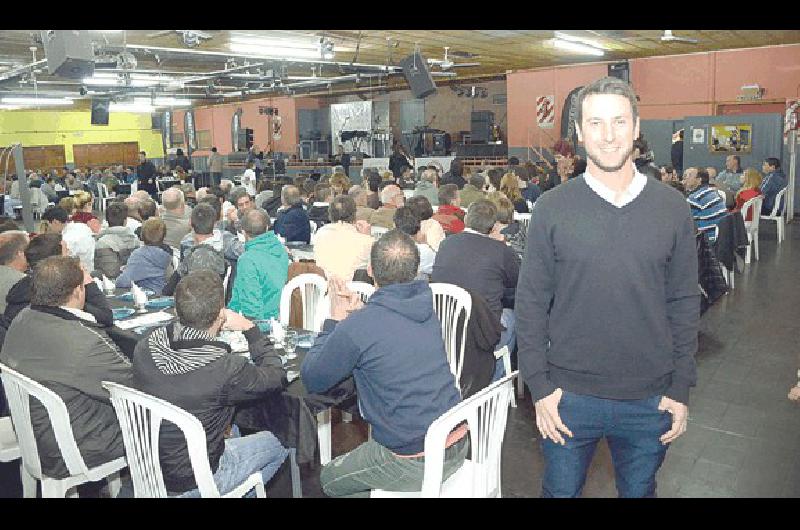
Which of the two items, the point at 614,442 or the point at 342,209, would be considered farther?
the point at 342,209

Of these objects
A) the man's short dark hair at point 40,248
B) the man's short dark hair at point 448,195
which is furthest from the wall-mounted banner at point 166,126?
the man's short dark hair at point 40,248

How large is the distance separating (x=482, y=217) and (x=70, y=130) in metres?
24.0

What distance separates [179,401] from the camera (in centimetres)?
214

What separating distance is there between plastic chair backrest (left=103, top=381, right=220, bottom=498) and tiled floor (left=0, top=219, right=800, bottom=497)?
38.6 inches

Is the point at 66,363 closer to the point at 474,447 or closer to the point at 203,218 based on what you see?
the point at 474,447

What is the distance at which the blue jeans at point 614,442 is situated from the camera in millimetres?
1726

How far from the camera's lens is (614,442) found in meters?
1.80

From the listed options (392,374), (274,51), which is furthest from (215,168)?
(392,374)

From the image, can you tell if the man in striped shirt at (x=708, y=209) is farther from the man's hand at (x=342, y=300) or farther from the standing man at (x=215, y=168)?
the standing man at (x=215, y=168)

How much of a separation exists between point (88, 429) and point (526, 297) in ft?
5.79
